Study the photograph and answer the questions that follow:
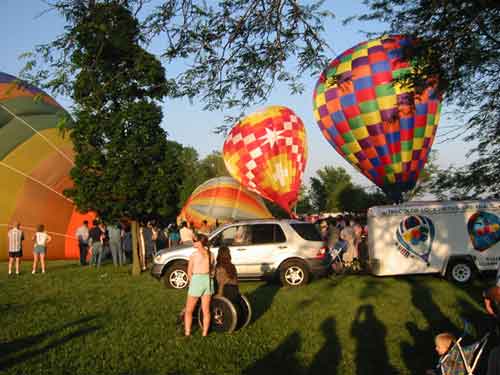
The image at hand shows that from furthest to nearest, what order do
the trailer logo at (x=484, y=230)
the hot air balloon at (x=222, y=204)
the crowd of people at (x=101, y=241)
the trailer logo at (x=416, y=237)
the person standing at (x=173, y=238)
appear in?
the hot air balloon at (x=222, y=204) → the person standing at (x=173, y=238) → the crowd of people at (x=101, y=241) → the trailer logo at (x=416, y=237) → the trailer logo at (x=484, y=230)

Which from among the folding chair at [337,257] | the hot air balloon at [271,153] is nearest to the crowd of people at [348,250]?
the folding chair at [337,257]

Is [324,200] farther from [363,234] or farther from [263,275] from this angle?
[263,275]

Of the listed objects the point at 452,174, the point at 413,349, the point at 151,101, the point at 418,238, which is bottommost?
the point at 413,349

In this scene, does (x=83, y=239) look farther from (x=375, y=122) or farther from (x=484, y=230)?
(x=484, y=230)

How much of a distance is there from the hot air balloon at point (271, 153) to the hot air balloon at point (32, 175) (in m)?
8.59

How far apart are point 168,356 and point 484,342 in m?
3.83

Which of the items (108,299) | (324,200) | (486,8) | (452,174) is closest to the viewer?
(486,8)

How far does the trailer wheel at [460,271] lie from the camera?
43.5ft

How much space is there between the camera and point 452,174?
640 inches

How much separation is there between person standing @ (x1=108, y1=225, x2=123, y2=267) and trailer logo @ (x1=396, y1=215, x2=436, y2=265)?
10480 mm

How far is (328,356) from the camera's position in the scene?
6.76 meters

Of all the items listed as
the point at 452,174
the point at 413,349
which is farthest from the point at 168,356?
the point at 452,174

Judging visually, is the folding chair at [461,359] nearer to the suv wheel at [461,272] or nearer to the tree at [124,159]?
the suv wheel at [461,272]

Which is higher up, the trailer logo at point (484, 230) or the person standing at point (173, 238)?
the person standing at point (173, 238)
